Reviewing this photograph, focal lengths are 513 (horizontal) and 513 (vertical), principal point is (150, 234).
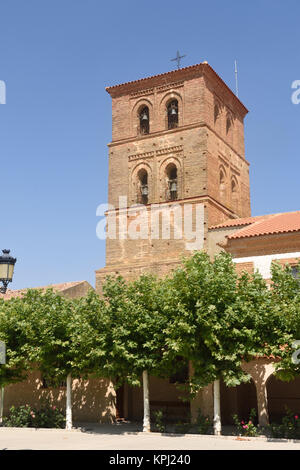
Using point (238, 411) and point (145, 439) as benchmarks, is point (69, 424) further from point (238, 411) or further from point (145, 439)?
point (238, 411)

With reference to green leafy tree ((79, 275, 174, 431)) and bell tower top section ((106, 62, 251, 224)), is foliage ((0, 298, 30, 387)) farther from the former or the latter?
bell tower top section ((106, 62, 251, 224))

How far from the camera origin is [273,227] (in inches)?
921

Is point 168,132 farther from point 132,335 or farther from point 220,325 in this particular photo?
point 220,325

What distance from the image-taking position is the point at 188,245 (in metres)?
31.0

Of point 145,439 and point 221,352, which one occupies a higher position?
point 221,352

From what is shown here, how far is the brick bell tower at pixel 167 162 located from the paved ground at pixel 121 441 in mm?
13495

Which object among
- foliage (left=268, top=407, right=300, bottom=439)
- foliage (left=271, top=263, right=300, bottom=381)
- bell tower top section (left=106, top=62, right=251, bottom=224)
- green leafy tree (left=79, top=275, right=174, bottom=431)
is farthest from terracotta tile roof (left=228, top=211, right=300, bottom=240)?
foliage (left=268, top=407, right=300, bottom=439)

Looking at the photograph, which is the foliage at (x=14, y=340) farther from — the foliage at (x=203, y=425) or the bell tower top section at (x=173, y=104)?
the bell tower top section at (x=173, y=104)

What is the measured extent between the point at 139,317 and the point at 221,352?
3453 millimetres

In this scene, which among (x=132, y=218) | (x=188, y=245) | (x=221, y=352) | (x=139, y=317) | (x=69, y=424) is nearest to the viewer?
(x=221, y=352)

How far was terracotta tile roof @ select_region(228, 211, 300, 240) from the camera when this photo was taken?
2236cm

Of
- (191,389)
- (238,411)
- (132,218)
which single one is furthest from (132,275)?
(191,389)

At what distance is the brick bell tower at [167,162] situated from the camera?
32062 millimetres

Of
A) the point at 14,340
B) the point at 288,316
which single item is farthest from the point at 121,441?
the point at 14,340
